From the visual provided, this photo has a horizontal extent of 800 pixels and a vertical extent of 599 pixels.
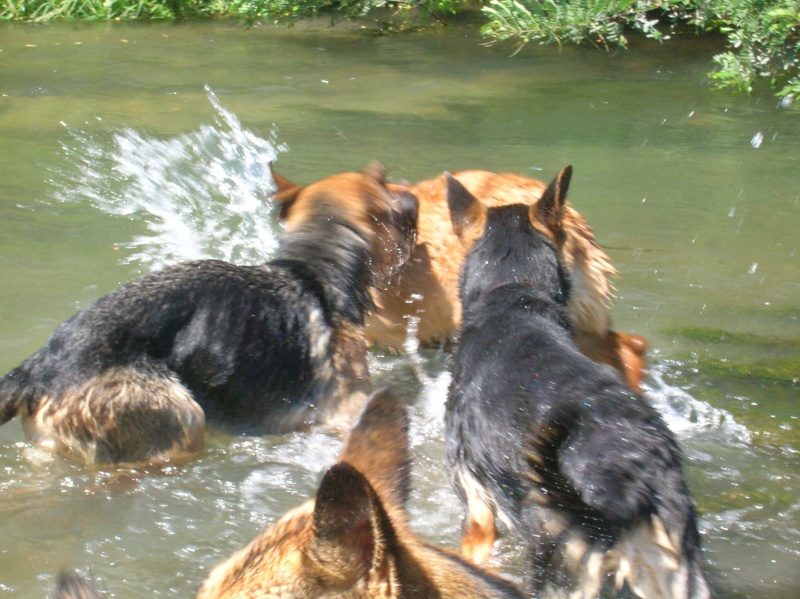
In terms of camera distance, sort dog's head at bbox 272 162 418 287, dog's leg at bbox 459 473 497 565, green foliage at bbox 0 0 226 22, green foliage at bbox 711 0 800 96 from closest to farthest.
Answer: dog's leg at bbox 459 473 497 565 < dog's head at bbox 272 162 418 287 < green foliage at bbox 711 0 800 96 < green foliage at bbox 0 0 226 22

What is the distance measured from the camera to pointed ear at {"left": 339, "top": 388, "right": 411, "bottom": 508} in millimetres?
2453

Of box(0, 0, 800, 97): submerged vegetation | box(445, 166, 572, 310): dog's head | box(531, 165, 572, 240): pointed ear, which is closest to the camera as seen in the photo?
box(445, 166, 572, 310): dog's head

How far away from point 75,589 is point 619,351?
4013 millimetres

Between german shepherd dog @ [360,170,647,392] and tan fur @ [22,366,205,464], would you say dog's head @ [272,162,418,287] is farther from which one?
tan fur @ [22,366,205,464]

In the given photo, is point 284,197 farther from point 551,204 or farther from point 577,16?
point 577,16

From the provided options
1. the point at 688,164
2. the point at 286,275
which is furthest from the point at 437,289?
the point at 688,164

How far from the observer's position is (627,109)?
478 inches

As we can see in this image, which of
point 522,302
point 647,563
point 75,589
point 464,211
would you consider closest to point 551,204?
point 464,211

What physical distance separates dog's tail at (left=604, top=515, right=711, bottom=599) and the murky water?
0.79 meters

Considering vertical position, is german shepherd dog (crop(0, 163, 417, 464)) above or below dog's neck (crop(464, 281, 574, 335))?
below

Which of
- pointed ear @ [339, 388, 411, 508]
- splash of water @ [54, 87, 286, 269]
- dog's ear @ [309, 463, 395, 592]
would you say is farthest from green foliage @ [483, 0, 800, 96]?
dog's ear @ [309, 463, 395, 592]

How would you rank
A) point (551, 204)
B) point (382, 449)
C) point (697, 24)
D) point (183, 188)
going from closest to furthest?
point (382, 449) → point (551, 204) → point (183, 188) → point (697, 24)

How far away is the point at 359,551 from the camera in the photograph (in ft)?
6.31

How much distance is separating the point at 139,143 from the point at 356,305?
5526 millimetres
